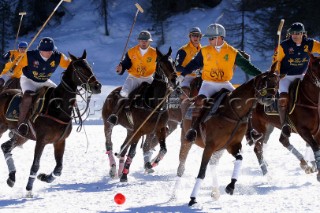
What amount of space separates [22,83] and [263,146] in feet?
16.8

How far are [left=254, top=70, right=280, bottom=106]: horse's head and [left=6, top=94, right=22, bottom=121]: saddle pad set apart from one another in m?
4.63

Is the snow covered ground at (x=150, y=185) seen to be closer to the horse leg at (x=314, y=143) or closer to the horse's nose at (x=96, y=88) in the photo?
the horse leg at (x=314, y=143)

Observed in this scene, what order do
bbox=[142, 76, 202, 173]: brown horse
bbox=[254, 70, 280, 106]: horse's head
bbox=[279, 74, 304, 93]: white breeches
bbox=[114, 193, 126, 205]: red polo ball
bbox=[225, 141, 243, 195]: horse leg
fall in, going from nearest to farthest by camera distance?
bbox=[254, 70, 280, 106]: horse's head
bbox=[114, 193, 126, 205]: red polo ball
bbox=[225, 141, 243, 195]: horse leg
bbox=[279, 74, 304, 93]: white breeches
bbox=[142, 76, 202, 173]: brown horse

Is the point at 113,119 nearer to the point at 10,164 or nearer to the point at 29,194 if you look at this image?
the point at 10,164

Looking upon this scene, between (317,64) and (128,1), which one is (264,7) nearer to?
(128,1)

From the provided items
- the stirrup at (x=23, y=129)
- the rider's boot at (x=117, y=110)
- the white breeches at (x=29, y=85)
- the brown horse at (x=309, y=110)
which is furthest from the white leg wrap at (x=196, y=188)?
the rider's boot at (x=117, y=110)

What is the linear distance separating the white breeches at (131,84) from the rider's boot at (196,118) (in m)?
3.11

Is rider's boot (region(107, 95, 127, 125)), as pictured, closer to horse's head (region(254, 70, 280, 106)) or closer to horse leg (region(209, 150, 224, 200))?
horse leg (region(209, 150, 224, 200))

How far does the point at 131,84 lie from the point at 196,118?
3.37 meters

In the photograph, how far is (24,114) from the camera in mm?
10023

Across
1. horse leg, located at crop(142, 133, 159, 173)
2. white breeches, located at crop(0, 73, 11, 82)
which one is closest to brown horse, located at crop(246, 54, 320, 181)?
horse leg, located at crop(142, 133, 159, 173)

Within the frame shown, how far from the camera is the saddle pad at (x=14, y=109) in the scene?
1074 centimetres

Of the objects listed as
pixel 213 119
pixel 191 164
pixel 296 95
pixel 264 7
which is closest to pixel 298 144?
pixel 191 164

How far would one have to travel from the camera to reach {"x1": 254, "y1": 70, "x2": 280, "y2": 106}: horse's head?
809cm
